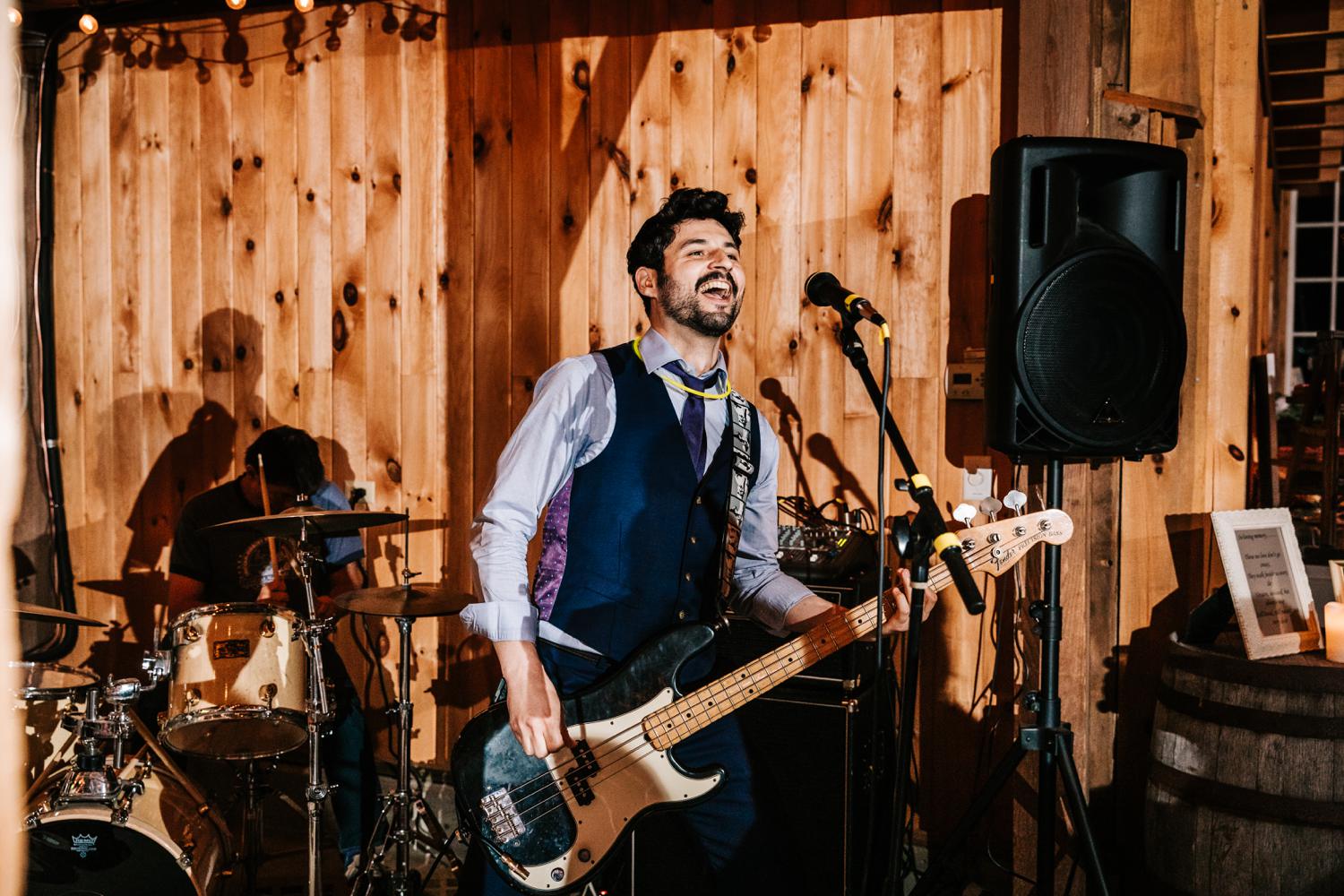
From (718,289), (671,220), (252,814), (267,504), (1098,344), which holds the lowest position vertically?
→ (252,814)

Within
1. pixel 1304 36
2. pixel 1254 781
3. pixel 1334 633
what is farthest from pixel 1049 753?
pixel 1304 36

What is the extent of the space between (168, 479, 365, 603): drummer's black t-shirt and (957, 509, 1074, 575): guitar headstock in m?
2.14

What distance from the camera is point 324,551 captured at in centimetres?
336

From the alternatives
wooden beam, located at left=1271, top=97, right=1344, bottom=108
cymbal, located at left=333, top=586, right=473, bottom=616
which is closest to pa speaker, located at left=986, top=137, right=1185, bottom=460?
cymbal, located at left=333, top=586, right=473, bottom=616

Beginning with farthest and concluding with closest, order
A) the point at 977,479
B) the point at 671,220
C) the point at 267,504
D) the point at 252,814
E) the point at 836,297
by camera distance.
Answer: the point at 267,504, the point at 977,479, the point at 252,814, the point at 671,220, the point at 836,297

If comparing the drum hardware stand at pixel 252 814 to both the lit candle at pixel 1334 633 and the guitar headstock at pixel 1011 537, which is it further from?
the lit candle at pixel 1334 633

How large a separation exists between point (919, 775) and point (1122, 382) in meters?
1.48

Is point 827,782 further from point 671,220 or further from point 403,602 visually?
point 671,220

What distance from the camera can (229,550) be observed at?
3.40 meters

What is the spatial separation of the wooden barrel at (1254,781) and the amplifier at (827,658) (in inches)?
27.6

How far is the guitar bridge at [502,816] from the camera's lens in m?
1.98

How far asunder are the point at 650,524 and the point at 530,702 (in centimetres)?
46

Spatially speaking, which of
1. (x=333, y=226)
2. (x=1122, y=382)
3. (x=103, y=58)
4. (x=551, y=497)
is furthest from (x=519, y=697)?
(x=103, y=58)

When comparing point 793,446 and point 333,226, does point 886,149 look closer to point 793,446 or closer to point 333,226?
point 793,446
